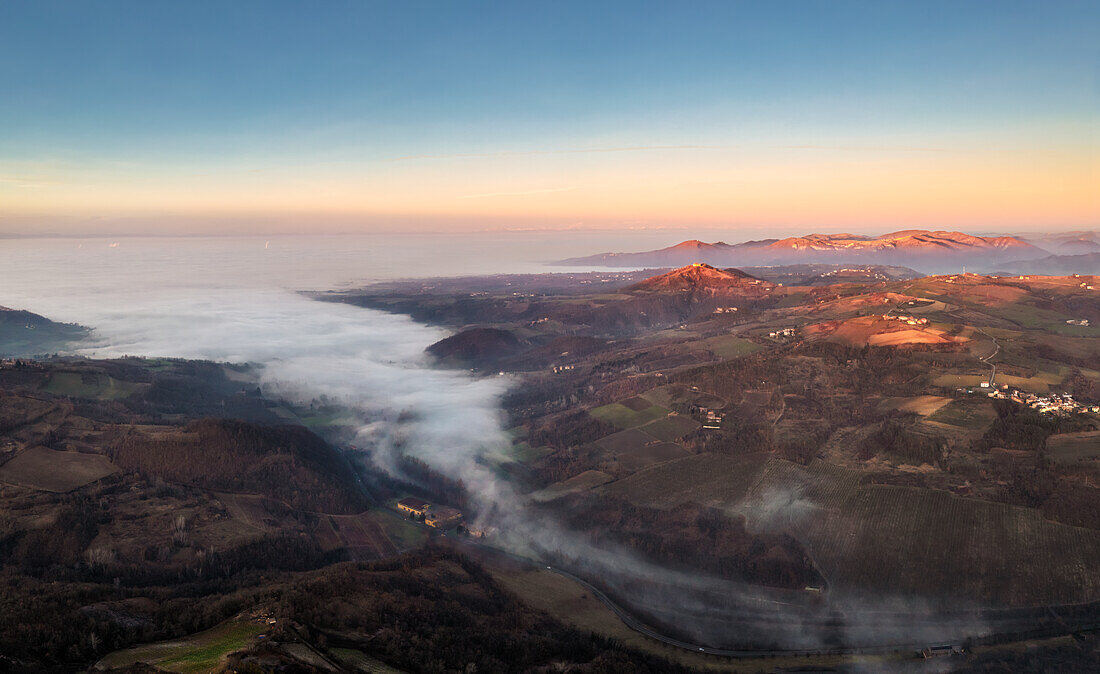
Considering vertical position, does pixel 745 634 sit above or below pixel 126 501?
below

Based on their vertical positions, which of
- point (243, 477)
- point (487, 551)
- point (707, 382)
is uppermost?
point (707, 382)

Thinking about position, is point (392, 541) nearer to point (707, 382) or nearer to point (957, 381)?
point (707, 382)

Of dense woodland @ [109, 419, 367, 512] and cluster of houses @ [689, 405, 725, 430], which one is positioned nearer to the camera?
dense woodland @ [109, 419, 367, 512]

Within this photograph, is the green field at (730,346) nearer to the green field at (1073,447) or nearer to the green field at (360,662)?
the green field at (1073,447)

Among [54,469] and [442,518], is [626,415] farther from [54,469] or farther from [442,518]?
[54,469]

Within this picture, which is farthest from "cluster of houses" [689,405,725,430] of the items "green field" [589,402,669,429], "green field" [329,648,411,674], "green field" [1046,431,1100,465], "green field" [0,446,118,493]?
"green field" [0,446,118,493]

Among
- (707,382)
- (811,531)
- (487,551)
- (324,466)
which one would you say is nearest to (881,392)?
(707,382)

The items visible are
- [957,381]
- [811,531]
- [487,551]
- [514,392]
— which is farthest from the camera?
[514,392]

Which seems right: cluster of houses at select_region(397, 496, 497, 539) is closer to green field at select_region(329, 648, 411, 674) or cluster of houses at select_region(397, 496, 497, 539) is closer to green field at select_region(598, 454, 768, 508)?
green field at select_region(598, 454, 768, 508)
